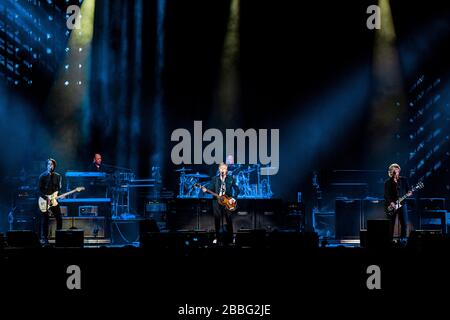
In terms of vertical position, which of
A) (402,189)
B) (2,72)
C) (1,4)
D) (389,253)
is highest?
(1,4)

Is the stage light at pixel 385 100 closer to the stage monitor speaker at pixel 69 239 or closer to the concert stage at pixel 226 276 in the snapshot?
the concert stage at pixel 226 276

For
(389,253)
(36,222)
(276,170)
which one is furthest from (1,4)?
(389,253)

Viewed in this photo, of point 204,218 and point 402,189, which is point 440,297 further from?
point 204,218

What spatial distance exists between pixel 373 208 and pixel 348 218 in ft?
2.60

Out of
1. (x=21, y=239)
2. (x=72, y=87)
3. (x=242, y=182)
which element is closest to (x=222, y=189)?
(x=242, y=182)

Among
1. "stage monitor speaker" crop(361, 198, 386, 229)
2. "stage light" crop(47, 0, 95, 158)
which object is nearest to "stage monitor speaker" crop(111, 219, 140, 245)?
"stage light" crop(47, 0, 95, 158)

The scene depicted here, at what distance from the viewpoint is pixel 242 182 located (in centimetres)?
1656

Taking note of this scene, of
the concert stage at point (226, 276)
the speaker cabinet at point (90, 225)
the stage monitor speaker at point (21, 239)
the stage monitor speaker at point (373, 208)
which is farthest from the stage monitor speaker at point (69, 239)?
the stage monitor speaker at point (373, 208)

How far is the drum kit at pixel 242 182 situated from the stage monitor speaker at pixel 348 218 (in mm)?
2106

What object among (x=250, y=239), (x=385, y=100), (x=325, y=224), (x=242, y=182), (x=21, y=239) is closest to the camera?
(x=250, y=239)

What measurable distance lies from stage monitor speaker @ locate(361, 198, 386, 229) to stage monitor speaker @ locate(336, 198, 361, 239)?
0.73 feet

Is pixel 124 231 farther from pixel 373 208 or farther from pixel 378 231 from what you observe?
pixel 378 231

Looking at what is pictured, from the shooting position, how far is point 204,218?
15.3 meters
